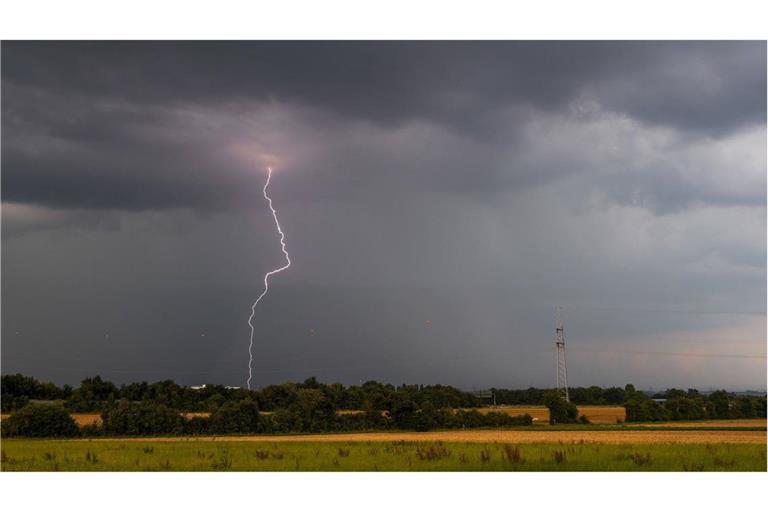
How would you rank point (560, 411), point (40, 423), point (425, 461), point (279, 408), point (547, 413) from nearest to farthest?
point (425, 461), point (40, 423), point (279, 408), point (560, 411), point (547, 413)

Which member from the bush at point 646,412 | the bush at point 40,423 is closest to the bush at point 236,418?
the bush at point 40,423

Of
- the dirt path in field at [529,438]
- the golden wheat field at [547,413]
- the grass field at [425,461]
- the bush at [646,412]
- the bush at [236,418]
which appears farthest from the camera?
the bush at [646,412]

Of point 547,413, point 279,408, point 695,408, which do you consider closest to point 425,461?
point 279,408

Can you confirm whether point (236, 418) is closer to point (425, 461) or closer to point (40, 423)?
point (40, 423)

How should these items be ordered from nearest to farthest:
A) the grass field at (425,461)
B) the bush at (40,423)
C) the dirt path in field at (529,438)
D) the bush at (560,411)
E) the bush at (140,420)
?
the grass field at (425,461)
the dirt path in field at (529,438)
the bush at (40,423)
the bush at (140,420)
the bush at (560,411)

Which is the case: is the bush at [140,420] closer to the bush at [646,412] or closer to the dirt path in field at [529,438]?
the dirt path in field at [529,438]

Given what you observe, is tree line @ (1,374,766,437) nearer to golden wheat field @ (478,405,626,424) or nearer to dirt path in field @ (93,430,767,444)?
golden wheat field @ (478,405,626,424)
